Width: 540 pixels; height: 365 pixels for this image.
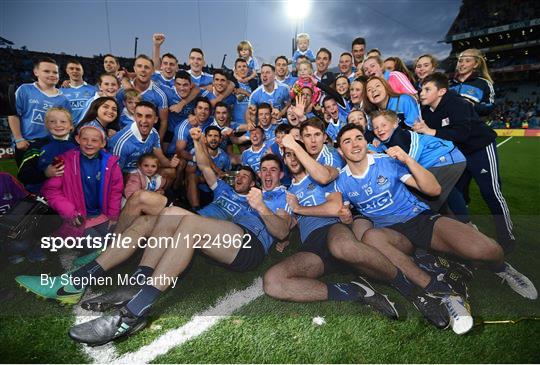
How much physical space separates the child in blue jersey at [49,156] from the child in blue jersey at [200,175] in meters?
1.46

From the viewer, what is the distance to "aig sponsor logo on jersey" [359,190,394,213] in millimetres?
2486

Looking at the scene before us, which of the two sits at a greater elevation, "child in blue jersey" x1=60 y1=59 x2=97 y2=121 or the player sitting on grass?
"child in blue jersey" x1=60 y1=59 x2=97 y2=121

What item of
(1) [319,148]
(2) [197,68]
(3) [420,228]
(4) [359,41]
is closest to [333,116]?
(1) [319,148]

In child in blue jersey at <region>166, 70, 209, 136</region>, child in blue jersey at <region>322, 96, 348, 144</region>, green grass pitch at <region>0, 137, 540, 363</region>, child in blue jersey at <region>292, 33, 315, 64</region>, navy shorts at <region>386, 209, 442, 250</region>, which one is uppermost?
child in blue jersey at <region>292, 33, 315, 64</region>

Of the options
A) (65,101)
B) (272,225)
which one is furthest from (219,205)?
(65,101)

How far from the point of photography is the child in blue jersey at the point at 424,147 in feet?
8.91

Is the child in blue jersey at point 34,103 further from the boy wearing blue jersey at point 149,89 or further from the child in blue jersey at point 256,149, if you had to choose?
the child in blue jersey at point 256,149

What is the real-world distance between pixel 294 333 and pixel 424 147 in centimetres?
199

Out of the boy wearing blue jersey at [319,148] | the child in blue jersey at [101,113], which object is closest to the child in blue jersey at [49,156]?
the child in blue jersey at [101,113]

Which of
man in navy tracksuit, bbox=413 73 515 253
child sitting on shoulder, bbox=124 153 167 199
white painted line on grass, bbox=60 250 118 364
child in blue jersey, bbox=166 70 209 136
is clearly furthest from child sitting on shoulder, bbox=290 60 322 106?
white painted line on grass, bbox=60 250 118 364

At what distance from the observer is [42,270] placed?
2693 millimetres

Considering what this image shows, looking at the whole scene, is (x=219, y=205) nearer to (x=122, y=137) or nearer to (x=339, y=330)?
(x=122, y=137)

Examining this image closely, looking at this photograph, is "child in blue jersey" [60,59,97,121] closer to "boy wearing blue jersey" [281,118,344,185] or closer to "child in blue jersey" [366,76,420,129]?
"boy wearing blue jersey" [281,118,344,185]

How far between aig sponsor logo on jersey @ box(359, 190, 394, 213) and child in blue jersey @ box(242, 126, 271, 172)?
1942 millimetres
